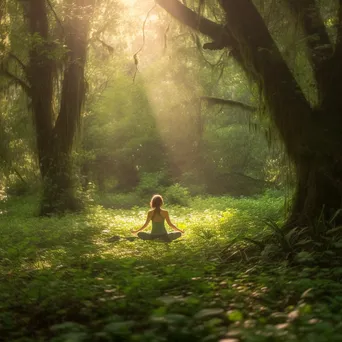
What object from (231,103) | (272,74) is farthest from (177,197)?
(272,74)

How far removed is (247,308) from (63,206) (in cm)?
1360

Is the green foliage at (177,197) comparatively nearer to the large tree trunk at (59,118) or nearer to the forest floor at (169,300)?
the large tree trunk at (59,118)

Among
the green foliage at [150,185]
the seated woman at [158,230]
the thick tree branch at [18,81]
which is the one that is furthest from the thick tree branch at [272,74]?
the green foliage at [150,185]

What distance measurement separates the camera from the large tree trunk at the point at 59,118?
677 inches

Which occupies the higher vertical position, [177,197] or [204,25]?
[204,25]

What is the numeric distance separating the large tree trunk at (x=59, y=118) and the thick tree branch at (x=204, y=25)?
732 cm

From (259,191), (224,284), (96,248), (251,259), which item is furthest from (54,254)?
(259,191)

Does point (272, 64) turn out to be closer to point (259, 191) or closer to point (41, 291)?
point (41, 291)

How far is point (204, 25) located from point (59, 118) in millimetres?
8512

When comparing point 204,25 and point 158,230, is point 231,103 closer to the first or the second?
point 204,25

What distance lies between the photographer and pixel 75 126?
58.0 feet

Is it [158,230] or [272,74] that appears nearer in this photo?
[272,74]

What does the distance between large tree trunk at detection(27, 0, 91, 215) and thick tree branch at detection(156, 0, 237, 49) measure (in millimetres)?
7317

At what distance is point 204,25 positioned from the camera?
10125mm
